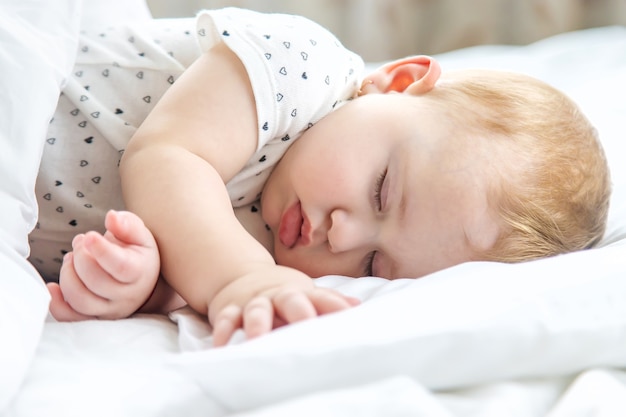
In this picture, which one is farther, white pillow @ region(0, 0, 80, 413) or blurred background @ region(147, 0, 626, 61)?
blurred background @ region(147, 0, 626, 61)

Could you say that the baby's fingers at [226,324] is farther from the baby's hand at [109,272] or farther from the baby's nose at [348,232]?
the baby's nose at [348,232]

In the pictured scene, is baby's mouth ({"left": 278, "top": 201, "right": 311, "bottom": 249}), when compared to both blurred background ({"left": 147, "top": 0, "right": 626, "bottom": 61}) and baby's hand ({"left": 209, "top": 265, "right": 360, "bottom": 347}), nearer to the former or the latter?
baby's hand ({"left": 209, "top": 265, "right": 360, "bottom": 347})

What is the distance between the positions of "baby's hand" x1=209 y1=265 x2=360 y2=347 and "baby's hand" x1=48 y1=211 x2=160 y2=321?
10cm

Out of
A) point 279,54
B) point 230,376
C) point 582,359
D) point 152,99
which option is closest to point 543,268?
point 582,359

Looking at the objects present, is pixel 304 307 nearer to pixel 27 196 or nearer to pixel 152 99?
pixel 27 196

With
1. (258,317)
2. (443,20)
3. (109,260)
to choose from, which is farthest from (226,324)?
(443,20)

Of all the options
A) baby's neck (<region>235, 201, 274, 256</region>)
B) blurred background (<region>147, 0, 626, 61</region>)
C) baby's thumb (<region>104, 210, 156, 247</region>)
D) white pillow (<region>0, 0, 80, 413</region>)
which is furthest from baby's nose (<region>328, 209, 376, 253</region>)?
blurred background (<region>147, 0, 626, 61</region>)

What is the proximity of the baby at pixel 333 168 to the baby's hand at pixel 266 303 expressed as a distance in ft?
0.26

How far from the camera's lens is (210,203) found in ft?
2.91

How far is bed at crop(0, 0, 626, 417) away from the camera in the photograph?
0.61m

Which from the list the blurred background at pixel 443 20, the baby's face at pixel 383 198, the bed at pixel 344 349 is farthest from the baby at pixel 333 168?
the blurred background at pixel 443 20

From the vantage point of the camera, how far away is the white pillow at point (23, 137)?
67 cm

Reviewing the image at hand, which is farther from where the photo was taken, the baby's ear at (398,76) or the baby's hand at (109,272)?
the baby's ear at (398,76)

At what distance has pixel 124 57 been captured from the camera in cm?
115
